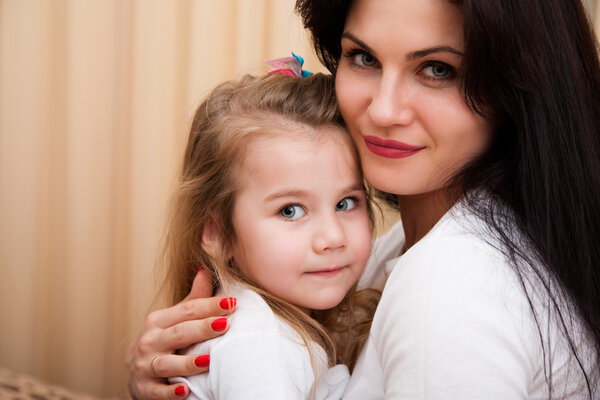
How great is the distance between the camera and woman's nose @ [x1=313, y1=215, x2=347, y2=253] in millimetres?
1303

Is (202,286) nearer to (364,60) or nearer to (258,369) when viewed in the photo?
(258,369)

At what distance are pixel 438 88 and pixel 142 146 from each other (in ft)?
4.32

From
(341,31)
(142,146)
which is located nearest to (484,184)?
(341,31)

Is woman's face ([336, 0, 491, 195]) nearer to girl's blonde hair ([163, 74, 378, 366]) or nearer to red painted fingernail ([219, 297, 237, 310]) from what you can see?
girl's blonde hair ([163, 74, 378, 366])

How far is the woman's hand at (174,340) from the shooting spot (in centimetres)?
125

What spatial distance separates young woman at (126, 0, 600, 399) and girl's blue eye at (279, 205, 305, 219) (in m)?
0.16

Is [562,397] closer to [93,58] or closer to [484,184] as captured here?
[484,184]

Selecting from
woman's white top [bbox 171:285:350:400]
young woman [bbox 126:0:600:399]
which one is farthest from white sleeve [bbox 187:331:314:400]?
young woman [bbox 126:0:600:399]

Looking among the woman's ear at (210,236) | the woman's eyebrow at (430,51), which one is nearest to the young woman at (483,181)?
the woman's eyebrow at (430,51)

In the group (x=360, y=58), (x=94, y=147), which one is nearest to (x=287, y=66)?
(x=360, y=58)

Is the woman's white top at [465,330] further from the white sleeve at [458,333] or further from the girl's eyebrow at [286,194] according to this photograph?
the girl's eyebrow at [286,194]

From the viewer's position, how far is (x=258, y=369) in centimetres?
113

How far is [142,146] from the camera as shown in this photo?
7.44 ft

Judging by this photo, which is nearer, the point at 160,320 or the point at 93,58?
the point at 160,320
